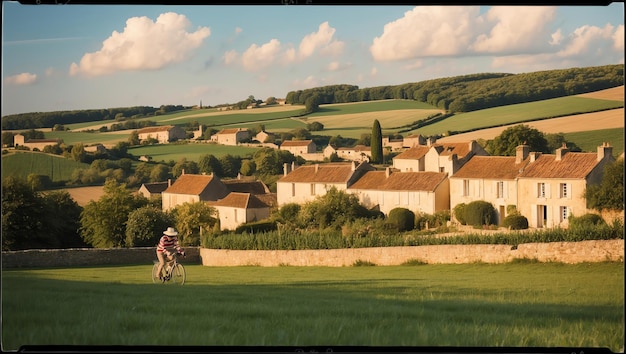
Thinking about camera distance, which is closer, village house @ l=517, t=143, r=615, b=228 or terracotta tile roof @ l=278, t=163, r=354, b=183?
village house @ l=517, t=143, r=615, b=228

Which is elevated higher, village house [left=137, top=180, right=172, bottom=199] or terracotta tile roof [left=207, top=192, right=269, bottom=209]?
village house [left=137, top=180, right=172, bottom=199]

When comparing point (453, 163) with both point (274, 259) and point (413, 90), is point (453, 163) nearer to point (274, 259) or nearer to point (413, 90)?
point (413, 90)

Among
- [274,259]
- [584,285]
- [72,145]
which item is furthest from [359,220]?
[584,285]

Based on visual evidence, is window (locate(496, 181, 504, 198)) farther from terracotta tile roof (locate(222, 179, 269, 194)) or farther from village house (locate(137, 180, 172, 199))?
village house (locate(137, 180, 172, 199))

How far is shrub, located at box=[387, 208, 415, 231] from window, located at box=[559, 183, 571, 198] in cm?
848

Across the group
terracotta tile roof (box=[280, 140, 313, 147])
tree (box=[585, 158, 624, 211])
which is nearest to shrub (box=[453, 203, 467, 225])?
tree (box=[585, 158, 624, 211])

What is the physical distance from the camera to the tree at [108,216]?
1507 inches

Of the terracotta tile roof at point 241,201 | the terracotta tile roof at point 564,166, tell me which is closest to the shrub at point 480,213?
the terracotta tile roof at point 564,166

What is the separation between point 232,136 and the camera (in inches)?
1769

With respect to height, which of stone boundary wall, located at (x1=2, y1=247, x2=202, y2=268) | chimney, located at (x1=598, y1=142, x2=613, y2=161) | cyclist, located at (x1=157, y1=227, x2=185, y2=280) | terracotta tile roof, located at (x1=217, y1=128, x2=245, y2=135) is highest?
terracotta tile roof, located at (x1=217, y1=128, x2=245, y2=135)

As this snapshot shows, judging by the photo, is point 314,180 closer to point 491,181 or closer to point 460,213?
point 460,213

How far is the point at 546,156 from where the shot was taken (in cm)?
4238

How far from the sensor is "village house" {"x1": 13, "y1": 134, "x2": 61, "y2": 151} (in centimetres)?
1681

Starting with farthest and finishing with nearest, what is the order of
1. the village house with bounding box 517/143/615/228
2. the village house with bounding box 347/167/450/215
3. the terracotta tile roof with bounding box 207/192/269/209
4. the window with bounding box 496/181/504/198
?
the terracotta tile roof with bounding box 207/192/269/209, the village house with bounding box 347/167/450/215, the window with bounding box 496/181/504/198, the village house with bounding box 517/143/615/228
